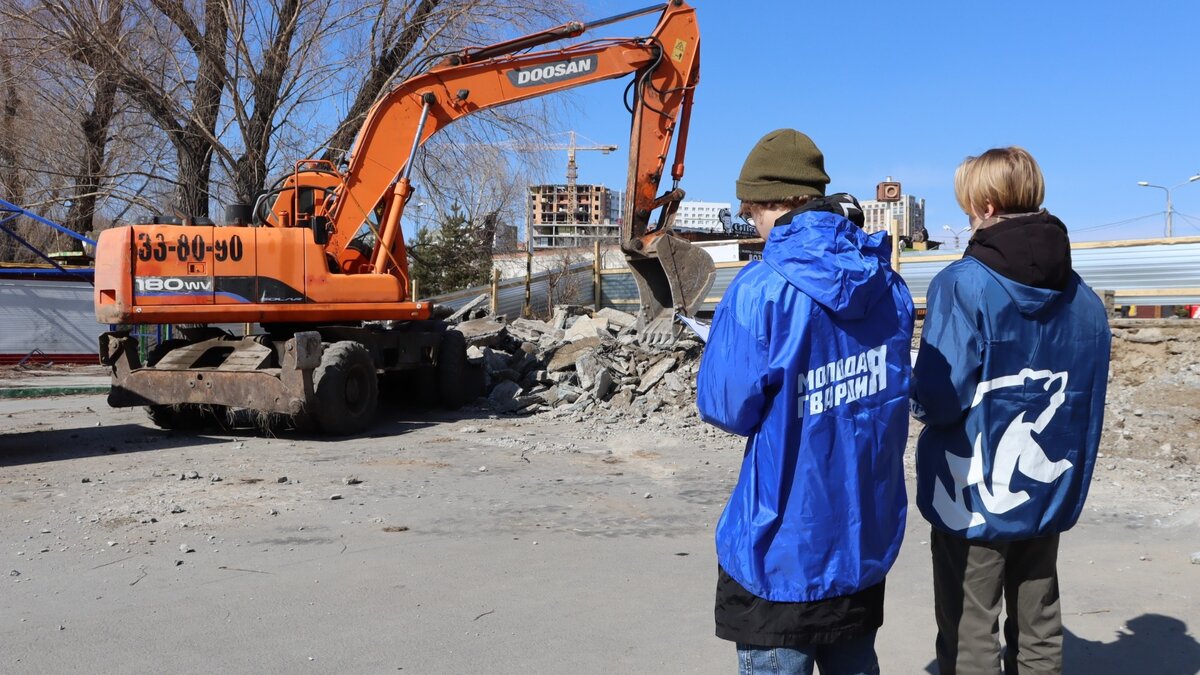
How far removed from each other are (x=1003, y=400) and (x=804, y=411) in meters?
0.94

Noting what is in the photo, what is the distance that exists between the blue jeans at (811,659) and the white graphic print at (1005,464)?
25.2 inches

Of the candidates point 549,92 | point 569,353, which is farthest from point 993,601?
point 569,353

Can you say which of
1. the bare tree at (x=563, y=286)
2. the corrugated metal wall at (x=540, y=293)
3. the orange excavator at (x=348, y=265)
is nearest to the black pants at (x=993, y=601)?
the orange excavator at (x=348, y=265)

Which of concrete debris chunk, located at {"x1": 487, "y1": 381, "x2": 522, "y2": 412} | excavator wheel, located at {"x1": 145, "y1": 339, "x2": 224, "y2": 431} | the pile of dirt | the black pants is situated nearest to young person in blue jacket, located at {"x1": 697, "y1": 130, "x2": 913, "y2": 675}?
the black pants

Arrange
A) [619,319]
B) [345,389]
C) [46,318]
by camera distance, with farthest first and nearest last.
A: [46,318] → [619,319] → [345,389]

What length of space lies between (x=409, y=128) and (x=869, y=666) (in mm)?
10365

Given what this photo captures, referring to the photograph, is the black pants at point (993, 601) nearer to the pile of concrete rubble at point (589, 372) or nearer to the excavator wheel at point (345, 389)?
the pile of concrete rubble at point (589, 372)

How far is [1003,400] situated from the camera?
2.87 m

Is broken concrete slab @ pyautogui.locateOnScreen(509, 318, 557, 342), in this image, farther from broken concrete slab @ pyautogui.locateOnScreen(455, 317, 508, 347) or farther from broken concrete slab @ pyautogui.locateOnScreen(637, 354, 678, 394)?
broken concrete slab @ pyautogui.locateOnScreen(637, 354, 678, 394)

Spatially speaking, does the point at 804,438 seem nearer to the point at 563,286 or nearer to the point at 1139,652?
the point at 1139,652

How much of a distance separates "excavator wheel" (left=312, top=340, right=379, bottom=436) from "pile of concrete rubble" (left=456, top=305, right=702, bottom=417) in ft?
7.58

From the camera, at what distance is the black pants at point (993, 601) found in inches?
116

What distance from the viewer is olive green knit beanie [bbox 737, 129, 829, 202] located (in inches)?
97.4

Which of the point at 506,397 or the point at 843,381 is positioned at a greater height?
the point at 843,381
